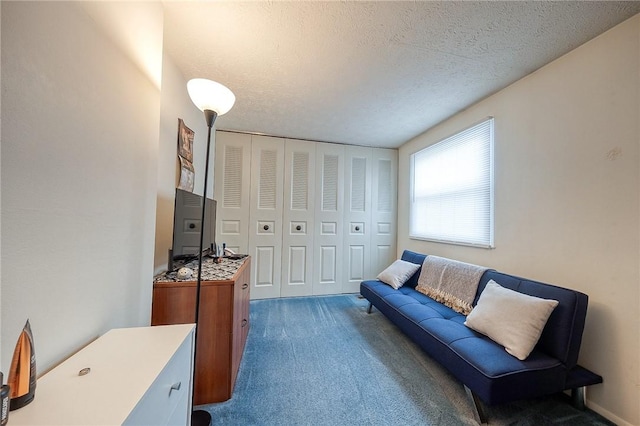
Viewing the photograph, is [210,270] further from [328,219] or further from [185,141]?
[328,219]

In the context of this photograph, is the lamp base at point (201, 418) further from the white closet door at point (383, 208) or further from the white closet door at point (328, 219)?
the white closet door at point (383, 208)

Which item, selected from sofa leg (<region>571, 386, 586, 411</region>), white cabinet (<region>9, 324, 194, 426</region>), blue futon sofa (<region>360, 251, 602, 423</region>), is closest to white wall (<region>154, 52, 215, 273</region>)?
white cabinet (<region>9, 324, 194, 426</region>)

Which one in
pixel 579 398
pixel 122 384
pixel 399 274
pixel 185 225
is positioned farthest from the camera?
pixel 399 274

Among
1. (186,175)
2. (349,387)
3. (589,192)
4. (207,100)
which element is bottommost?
(349,387)

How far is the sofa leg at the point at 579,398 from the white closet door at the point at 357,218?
8.03ft

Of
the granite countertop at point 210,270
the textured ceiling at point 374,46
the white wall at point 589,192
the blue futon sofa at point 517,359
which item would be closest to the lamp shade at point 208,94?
the textured ceiling at point 374,46

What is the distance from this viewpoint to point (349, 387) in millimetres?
1628

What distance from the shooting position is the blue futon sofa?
1257mm

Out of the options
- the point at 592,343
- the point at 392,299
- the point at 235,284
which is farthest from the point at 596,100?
the point at 235,284

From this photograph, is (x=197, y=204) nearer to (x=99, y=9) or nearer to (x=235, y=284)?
(x=235, y=284)

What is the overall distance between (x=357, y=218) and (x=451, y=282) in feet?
5.54

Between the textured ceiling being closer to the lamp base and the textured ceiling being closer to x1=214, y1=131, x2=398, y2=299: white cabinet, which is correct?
x1=214, y1=131, x2=398, y2=299: white cabinet

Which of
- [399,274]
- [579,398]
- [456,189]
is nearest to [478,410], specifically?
[579,398]

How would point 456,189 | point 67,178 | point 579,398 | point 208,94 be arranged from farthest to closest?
point 456,189 < point 579,398 < point 208,94 < point 67,178
